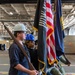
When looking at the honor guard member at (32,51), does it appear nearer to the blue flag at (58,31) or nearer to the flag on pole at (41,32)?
the flag on pole at (41,32)

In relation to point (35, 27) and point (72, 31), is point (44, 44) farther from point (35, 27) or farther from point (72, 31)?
point (72, 31)

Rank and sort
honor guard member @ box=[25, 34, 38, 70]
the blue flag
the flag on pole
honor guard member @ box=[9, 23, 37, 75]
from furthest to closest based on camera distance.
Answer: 1. the blue flag
2. honor guard member @ box=[25, 34, 38, 70]
3. the flag on pole
4. honor guard member @ box=[9, 23, 37, 75]

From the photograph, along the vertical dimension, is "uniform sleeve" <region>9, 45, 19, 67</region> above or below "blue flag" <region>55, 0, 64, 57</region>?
below

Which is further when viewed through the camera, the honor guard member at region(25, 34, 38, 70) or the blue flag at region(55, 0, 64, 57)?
the blue flag at region(55, 0, 64, 57)

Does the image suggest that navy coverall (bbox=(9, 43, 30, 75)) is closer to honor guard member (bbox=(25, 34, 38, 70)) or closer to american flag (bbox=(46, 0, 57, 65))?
honor guard member (bbox=(25, 34, 38, 70))

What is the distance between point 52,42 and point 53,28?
249mm

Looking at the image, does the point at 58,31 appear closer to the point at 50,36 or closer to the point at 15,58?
the point at 50,36

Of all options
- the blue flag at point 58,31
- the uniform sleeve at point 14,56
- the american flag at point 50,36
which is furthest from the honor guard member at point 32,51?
the uniform sleeve at point 14,56

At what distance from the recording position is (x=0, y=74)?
10102mm

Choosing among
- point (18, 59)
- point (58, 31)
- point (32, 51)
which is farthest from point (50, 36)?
point (18, 59)

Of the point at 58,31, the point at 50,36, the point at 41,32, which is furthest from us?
the point at 58,31

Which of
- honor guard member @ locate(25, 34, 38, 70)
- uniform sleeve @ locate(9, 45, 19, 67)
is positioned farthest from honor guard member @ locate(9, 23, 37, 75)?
honor guard member @ locate(25, 34, 38, 70)

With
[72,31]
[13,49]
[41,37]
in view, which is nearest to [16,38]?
[13,49]

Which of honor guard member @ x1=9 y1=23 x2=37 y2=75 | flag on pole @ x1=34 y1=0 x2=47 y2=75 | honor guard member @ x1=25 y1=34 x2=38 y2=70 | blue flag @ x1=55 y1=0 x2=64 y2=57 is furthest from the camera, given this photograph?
blue flag @ x1=55 y1=0 x2=64 y2=57
